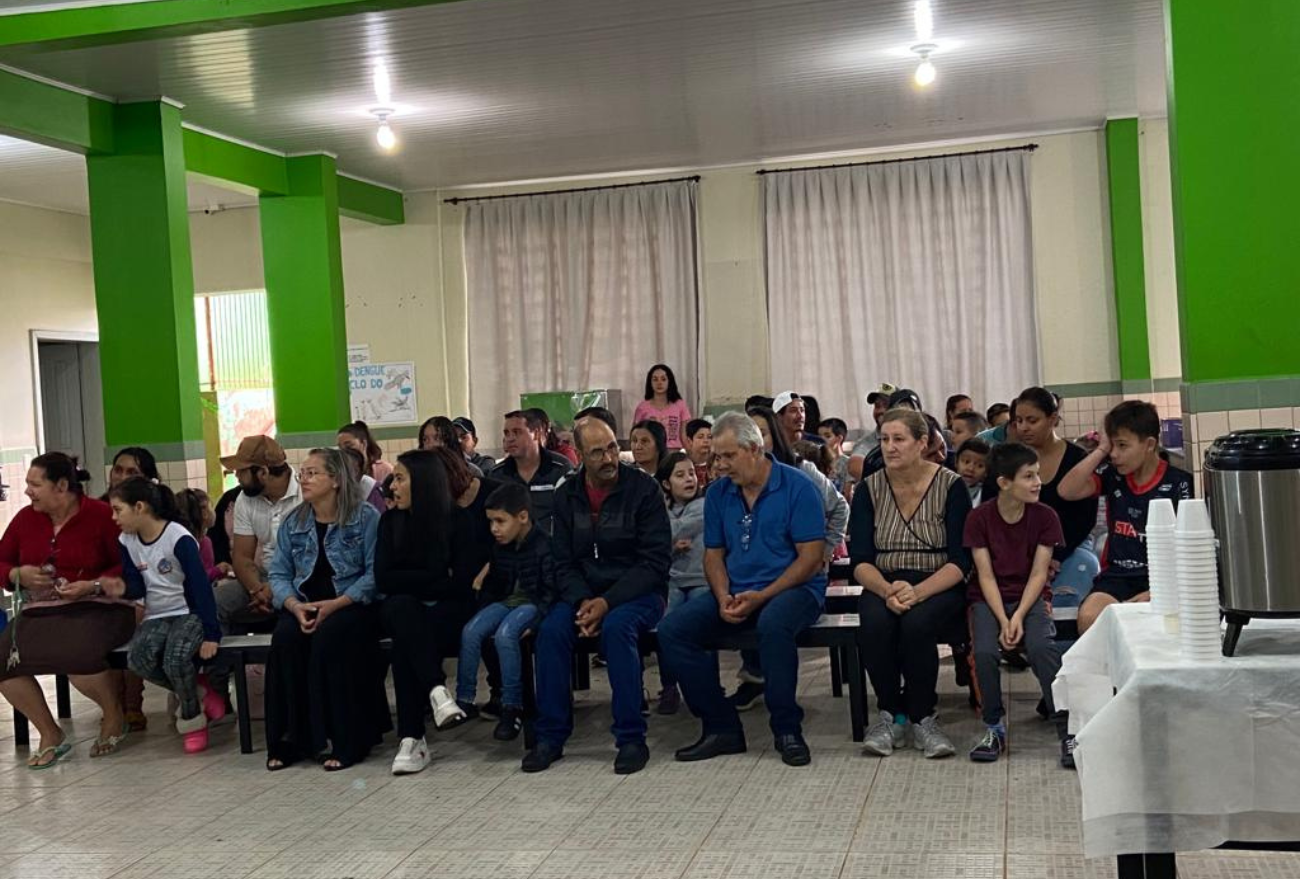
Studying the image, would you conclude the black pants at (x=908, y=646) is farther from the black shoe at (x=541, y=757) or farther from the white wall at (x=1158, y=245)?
the white wall at (x=1158, y=245)

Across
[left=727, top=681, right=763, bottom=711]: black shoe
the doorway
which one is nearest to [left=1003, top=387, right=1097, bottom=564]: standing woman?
[left=727, top=681, right=763, bottom=711]: black shoe

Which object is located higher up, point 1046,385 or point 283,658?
point 1046,385

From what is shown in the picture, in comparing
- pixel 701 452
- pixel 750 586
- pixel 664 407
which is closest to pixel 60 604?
pixel 750 586

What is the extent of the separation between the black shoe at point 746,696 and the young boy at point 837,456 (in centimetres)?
163

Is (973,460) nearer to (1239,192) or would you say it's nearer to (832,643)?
(832,643)

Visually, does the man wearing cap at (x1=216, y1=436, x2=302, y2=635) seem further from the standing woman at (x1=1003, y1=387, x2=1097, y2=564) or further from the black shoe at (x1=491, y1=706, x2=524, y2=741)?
the standing woman at (x1=1003, y1=387, x2=1097, y2=564)

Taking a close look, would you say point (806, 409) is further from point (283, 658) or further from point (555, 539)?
point (283, 658)

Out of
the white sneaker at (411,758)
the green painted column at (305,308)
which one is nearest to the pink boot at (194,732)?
the white sneaker at (411,758)

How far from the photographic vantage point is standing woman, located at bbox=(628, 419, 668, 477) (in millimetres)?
6383

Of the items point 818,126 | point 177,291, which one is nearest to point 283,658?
point 177,291

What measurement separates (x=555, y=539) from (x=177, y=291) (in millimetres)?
3714

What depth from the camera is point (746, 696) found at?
19.4ft

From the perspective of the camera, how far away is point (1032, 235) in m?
11.2

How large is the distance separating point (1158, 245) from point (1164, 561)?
913 cm
